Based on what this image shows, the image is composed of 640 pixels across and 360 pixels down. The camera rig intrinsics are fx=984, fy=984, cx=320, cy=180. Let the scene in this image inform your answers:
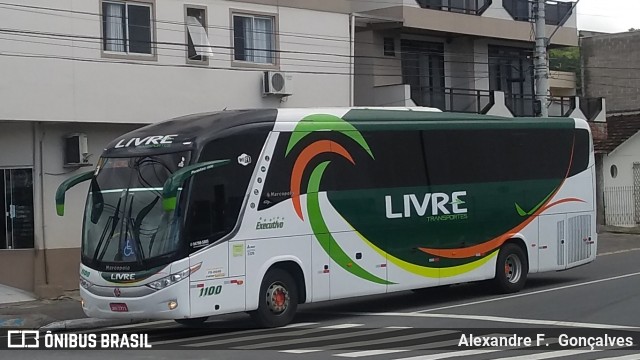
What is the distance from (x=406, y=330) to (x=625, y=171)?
29.1 meters

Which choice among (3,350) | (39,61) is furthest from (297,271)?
(39,61)

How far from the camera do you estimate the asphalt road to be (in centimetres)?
1260

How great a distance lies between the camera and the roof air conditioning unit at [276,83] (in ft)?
82.8

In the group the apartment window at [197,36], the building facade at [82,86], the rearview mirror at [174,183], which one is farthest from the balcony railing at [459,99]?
the rearview mirror at [174,183]

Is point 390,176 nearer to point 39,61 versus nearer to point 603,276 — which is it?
point 603,276

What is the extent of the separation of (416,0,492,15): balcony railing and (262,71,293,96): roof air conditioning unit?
6583 mm

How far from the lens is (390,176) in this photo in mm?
17688

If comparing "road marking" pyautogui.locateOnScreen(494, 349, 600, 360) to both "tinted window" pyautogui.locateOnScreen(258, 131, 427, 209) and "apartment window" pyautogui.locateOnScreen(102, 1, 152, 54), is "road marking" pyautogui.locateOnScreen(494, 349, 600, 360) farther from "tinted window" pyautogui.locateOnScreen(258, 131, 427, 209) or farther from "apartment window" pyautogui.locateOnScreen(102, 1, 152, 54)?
"apartment window" pyautogui.locateOnScreen(102, 1, 152, 54)

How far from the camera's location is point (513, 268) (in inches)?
786

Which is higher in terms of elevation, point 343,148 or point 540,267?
point 343,148

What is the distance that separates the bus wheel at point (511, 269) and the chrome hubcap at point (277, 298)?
5.32m

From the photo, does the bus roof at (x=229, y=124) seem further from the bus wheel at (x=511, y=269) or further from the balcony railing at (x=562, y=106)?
the balcony railing at (x=562, y=106)

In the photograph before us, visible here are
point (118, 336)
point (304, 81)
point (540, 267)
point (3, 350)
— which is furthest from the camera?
point (304, 81)

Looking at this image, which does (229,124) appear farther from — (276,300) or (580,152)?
(580,152)
